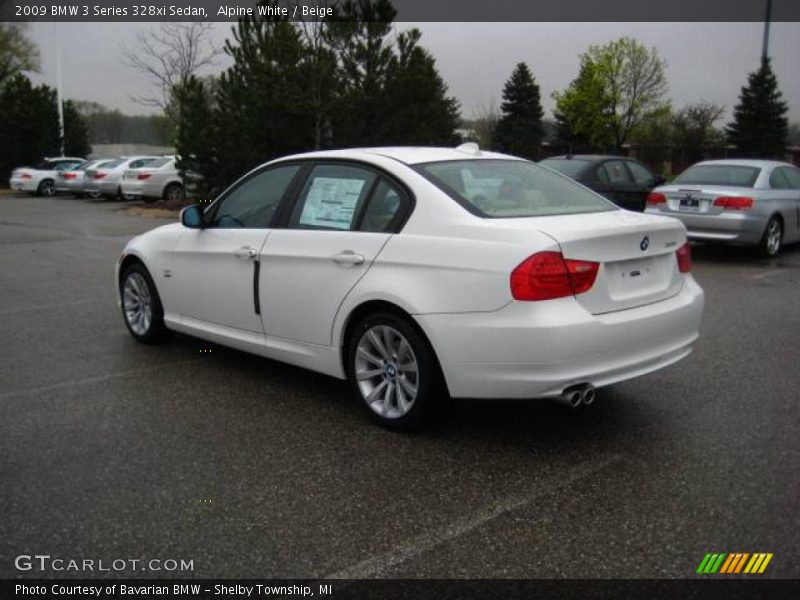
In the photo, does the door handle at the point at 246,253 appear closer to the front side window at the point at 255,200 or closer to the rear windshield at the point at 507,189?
the front side window at the point at 255,200

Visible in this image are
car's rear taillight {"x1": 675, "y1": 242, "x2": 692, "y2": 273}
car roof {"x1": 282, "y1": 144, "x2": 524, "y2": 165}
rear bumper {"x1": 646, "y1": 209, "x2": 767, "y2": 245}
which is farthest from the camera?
rear bumper {"x1": 646, "y1": 209, "x2": 767, "y2": 245}

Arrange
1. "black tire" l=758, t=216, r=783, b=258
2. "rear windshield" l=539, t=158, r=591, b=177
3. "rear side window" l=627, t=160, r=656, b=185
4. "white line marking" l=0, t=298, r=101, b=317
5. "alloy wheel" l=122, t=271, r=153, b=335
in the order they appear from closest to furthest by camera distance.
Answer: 1. "alloy wheel" l=122, t=271, r=153, b=335
2. "white line marking" l=0, t=298, r=101, b=317
3. "black tire" l=758, t=216, r=783, b=258
4. "rear windshield" l=539, t=158, r=591, b=177
5. "rear side window" l=627, t=160, r=656, b=185

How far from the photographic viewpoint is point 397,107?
21078mm

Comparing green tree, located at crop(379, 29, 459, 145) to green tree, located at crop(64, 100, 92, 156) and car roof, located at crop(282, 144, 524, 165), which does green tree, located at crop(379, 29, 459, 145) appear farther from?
green tree, located at crop(64, 100, 92, 156)

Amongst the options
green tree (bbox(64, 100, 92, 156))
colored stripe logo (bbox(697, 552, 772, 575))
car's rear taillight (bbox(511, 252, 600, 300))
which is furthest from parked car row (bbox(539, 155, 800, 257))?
green tree (bbox(64, 100, 92, 156))

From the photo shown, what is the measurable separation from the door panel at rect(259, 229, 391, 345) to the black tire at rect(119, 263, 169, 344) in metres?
1.53

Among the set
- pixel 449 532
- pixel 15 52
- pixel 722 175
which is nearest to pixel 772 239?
pixel 722 175

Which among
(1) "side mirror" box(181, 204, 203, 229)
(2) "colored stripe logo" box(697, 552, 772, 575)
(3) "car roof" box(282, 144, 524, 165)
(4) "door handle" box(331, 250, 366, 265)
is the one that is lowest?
(2) "colored stripe logo" box(697, 552, 772, 575)

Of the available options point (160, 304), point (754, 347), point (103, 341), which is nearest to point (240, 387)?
point (160, 304)

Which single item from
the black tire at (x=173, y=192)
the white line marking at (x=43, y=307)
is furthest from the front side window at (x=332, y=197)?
the black tire at (x=173, y=192)

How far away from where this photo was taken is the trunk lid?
13.1 ft

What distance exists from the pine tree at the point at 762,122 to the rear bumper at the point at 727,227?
4023 cm

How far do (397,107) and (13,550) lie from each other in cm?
1899

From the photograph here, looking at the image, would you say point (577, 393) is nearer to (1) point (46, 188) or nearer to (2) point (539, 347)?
(2) point (539, 347)
